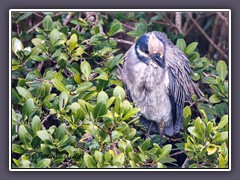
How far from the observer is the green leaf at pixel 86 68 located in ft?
10.4

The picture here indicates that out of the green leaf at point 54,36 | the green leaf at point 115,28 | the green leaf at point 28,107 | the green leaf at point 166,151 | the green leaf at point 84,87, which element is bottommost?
the green leaf at point 166,151

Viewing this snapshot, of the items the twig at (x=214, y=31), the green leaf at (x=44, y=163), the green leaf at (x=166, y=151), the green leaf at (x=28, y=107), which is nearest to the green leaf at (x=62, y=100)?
the green leaf at (x=28, y=107)

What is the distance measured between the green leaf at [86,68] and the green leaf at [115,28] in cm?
23

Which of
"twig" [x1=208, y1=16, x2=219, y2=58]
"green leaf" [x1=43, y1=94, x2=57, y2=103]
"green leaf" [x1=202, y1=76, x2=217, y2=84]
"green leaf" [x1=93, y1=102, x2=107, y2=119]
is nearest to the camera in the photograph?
"green leaf" [x1=93, y1=102, x2=107, y2=119]

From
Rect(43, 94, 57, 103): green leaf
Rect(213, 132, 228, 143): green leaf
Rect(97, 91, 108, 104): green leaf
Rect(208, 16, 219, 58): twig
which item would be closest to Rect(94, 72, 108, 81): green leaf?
Rect(97, 91, 108, 104): green leaf

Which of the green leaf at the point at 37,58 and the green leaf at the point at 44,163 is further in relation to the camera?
the green leaf at the point at 37,58

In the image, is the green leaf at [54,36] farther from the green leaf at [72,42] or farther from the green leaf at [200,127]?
the green leaf at [200,127]

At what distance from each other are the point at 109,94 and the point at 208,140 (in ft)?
1.50

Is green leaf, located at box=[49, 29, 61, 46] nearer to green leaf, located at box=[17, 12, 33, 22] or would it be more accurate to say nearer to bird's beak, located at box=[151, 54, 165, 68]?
green leaf, located at box=[17, 12, 33, 22]

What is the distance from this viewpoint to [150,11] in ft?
10.6

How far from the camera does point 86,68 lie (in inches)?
125

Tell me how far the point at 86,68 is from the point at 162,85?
1.18 feet

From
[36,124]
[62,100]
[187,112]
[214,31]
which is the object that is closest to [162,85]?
[187,112]

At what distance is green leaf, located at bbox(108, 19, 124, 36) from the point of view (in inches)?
131
